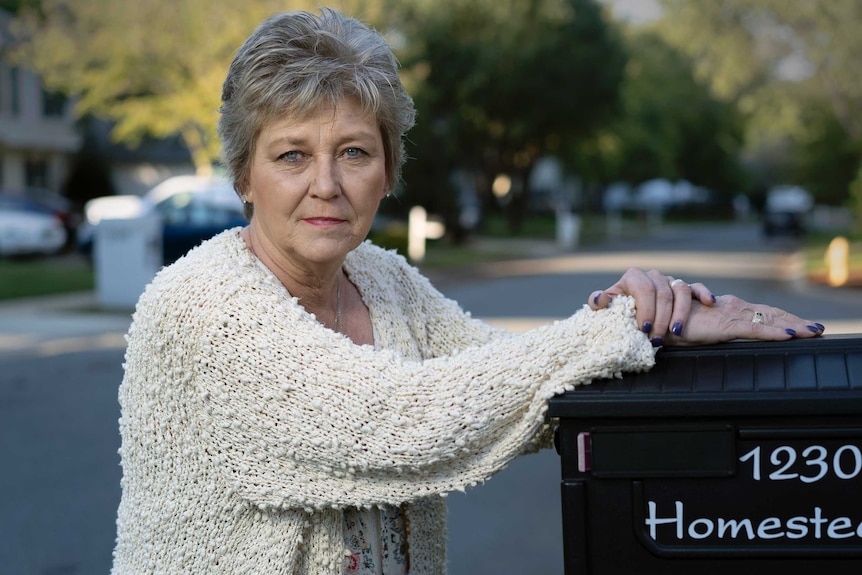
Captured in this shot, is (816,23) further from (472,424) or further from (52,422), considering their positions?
(472,424)

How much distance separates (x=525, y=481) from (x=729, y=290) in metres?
13.8

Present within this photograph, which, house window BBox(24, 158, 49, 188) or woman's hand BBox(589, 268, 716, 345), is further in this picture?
house window BBox(24, 158, 49, 188)

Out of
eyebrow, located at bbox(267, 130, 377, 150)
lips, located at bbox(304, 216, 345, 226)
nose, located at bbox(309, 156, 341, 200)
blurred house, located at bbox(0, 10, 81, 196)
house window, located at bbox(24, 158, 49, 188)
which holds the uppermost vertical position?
blurred house, located at bbox(0, 10, 81, 196)

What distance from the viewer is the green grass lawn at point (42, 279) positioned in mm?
17422

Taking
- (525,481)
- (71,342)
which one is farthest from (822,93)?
(525,481)

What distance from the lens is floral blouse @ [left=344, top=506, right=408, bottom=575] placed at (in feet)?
6.08

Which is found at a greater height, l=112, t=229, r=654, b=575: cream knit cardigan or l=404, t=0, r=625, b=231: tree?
l=404, t=0, r=625, b=231: tree

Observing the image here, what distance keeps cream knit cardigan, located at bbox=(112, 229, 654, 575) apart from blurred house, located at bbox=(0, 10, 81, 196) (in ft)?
116

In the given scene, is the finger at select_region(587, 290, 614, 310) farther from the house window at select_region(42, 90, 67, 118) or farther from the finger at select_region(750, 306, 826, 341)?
the house window at select_region(42, 90, 67, 118)

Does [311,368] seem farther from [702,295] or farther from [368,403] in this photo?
[702,295]

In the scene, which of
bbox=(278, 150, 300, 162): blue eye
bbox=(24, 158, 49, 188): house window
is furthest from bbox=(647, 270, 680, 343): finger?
bbox=(24, 158, 49, 188): house window

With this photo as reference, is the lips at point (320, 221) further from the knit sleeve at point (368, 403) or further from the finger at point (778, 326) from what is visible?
the finger at point (778, 326)

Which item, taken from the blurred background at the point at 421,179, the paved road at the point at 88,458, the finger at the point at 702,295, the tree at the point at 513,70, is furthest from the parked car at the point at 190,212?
the finger at the point at 702,295

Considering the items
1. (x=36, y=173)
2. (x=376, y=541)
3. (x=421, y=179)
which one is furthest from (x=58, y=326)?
(x=36, y=173)
